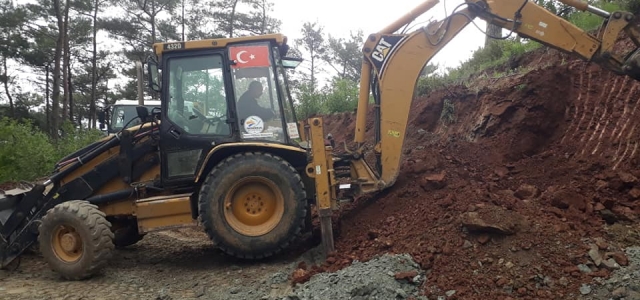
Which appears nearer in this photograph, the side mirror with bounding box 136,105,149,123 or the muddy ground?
the muddy ground

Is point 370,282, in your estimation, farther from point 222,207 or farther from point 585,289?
point 222,207

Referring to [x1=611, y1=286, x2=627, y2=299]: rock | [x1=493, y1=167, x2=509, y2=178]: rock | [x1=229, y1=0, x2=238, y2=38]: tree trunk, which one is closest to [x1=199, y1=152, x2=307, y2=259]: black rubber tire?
[x1=493, y1=167, x2=509, y2=178]: rock

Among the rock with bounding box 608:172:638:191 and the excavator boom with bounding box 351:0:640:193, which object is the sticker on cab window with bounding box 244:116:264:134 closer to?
the excavator boom with bounding box 351:0:640:193

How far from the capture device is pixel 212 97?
5785mm

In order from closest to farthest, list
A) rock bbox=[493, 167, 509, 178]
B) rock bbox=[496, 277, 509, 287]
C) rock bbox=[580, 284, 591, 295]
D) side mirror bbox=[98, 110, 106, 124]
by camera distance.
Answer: rock bbox=[580, 284, 591, 295] < rock bbox=[496, 277, 509, 287] < rock bbox=[493, 167, 509, 178] < side mirror bbox=[98, 110, 106, 124]

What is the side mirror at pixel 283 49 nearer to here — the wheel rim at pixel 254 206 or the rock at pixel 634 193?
the wheel rim at pixel 254 206

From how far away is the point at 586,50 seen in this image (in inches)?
209

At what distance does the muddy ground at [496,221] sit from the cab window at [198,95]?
1.63m

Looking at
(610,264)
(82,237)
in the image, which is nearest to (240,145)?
(82,237)

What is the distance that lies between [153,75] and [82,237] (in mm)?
1922

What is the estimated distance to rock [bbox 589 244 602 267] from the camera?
4023mm

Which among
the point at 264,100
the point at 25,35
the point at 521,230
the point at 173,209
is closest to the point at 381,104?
the point at 264,100

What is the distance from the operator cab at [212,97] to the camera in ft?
18.9

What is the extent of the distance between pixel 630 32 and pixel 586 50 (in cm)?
44
